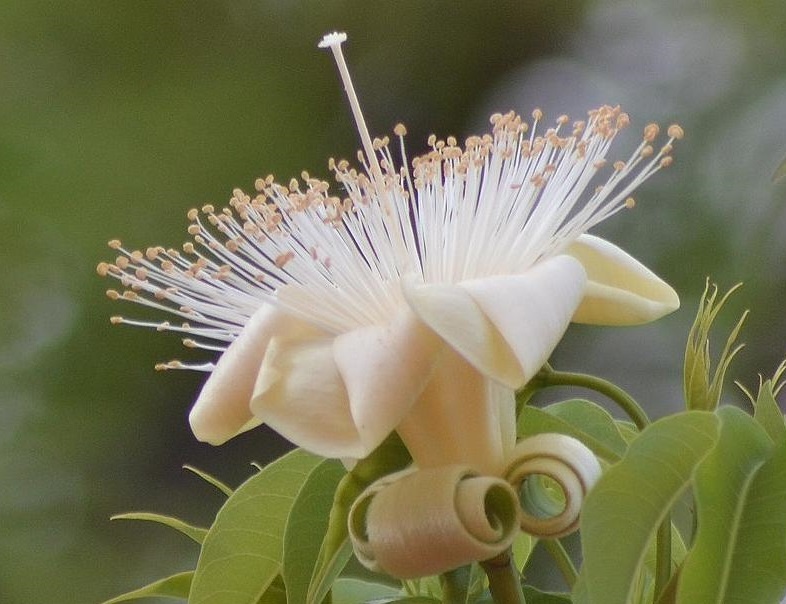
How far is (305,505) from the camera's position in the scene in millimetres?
537

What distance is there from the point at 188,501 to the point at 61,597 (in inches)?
7.3

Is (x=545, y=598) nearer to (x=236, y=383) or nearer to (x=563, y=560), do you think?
(x=563, y=560)

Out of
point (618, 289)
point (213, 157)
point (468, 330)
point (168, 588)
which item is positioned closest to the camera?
point (468, 330)

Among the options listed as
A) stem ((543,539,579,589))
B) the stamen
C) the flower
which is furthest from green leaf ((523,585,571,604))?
the stamen

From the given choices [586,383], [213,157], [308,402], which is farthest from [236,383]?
[213,157]

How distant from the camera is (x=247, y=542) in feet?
1.84

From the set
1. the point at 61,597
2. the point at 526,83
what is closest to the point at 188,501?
the point at 61,597

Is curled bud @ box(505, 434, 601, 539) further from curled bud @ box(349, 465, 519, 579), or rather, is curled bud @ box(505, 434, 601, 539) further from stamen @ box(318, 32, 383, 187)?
stamen @ box(318, 32, 383, 187)

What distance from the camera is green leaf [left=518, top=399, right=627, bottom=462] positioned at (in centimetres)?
54

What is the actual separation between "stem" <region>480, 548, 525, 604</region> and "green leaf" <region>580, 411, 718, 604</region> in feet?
0.21

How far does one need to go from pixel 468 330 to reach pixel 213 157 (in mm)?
958

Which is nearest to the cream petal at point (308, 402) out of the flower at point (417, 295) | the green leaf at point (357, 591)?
the flower at point (417, 295)

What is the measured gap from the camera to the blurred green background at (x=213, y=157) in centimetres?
128

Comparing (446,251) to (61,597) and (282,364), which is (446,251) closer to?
(282,364)
